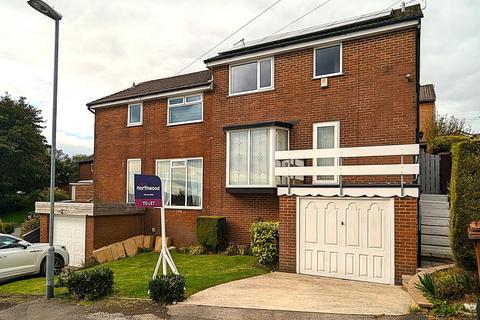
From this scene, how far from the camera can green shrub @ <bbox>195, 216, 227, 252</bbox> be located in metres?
14.0

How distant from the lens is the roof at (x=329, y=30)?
11.9m

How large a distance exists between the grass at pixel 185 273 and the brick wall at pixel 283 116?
1919mm

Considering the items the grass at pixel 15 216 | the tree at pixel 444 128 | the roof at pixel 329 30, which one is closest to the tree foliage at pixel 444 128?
the tree at pixel 444 128

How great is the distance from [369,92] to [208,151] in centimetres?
646

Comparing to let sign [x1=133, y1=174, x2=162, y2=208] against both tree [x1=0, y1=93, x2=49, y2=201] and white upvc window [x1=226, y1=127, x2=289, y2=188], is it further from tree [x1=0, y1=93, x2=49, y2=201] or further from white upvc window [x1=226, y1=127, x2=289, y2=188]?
tree [x1=0, y1=93, x2=49, y2=201]

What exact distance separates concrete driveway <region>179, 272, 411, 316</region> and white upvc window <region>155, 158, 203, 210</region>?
676 cm

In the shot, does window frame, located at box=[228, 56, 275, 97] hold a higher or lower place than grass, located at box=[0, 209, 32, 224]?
higher

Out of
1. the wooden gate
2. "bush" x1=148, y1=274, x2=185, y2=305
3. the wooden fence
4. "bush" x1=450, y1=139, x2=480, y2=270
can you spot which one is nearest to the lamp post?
"bush" x1=148, y1=274, x2=185, y2=305

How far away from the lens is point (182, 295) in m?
7.94

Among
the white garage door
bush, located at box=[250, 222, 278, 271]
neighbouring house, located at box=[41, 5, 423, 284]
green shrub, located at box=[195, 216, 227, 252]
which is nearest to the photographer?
neighbouring house, located at box=[41, 5, 423, 284]

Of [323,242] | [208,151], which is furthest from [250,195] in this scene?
[323,242]

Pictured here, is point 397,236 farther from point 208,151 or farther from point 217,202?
point 208,151

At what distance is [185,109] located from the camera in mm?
16797

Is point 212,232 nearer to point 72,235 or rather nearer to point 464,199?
point 72,235
